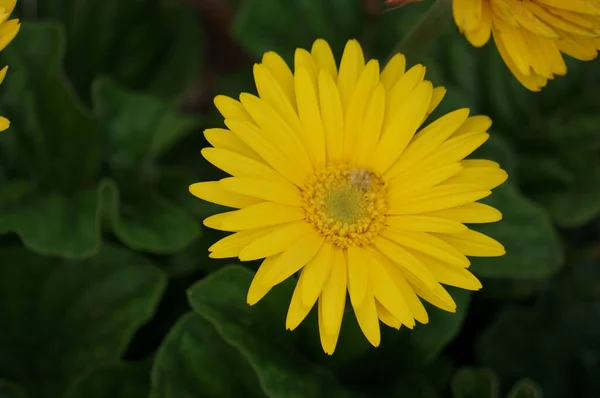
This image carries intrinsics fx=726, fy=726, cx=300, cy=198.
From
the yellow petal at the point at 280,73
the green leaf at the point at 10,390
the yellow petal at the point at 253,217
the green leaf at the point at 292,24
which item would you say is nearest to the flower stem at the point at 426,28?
the yellow petal at the point at 280,73

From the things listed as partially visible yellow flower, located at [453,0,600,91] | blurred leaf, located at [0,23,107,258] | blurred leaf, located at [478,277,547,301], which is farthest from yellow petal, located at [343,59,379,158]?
blurred leaf, located at [478,277,547,301]

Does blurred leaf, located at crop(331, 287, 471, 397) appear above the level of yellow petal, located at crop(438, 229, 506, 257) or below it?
below

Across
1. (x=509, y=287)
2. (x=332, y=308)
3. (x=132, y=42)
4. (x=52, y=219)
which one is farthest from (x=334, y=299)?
(x=132, y=42)

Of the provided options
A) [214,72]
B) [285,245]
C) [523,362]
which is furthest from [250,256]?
[214,72]

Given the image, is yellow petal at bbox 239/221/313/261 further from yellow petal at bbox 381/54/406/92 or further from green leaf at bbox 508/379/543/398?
green leaf at bbox 508/379/543/398

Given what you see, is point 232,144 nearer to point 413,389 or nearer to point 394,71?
point 394,71

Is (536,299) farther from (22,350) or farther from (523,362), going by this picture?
(22,350)
